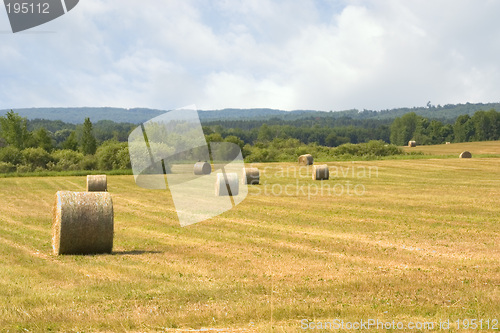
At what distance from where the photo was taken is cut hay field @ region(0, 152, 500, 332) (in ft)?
31.0

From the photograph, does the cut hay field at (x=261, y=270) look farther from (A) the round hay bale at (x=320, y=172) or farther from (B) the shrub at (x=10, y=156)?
(B) the shrub at (x=10, y=156)

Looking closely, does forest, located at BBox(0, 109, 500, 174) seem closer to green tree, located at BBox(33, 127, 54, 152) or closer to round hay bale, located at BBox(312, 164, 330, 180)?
green tree, located at BBox(33, 127, 54, 152)

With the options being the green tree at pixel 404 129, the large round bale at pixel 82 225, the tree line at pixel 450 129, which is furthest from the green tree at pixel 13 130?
the green tree at pixel 404 129

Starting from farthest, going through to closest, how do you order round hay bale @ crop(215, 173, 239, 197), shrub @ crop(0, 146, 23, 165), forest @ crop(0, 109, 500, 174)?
1. shrub @ crop(0, 146, 23, 165)
2. forest @ crop(0, 109, 500, 174)
3. round hay bale @ crop(215, 173, 239, 197)

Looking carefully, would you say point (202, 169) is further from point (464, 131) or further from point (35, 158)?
point (464, 131)

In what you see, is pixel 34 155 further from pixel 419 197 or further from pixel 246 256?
pixel 246 256

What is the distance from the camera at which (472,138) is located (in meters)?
160

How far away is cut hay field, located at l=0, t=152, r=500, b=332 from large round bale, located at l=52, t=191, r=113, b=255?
1.58 feet

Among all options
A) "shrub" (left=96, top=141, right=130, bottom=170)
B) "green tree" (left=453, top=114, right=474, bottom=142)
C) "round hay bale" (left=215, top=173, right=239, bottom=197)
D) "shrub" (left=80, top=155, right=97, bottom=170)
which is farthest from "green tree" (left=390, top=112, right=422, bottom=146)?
"round hay bale" (left=215, top=173, right=239, bottom=197)

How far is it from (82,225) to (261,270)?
5.43m

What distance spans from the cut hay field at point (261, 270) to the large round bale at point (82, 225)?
19.0 inches

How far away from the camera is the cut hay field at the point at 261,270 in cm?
945

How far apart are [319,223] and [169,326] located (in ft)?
46.3

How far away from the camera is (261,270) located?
13.2m
